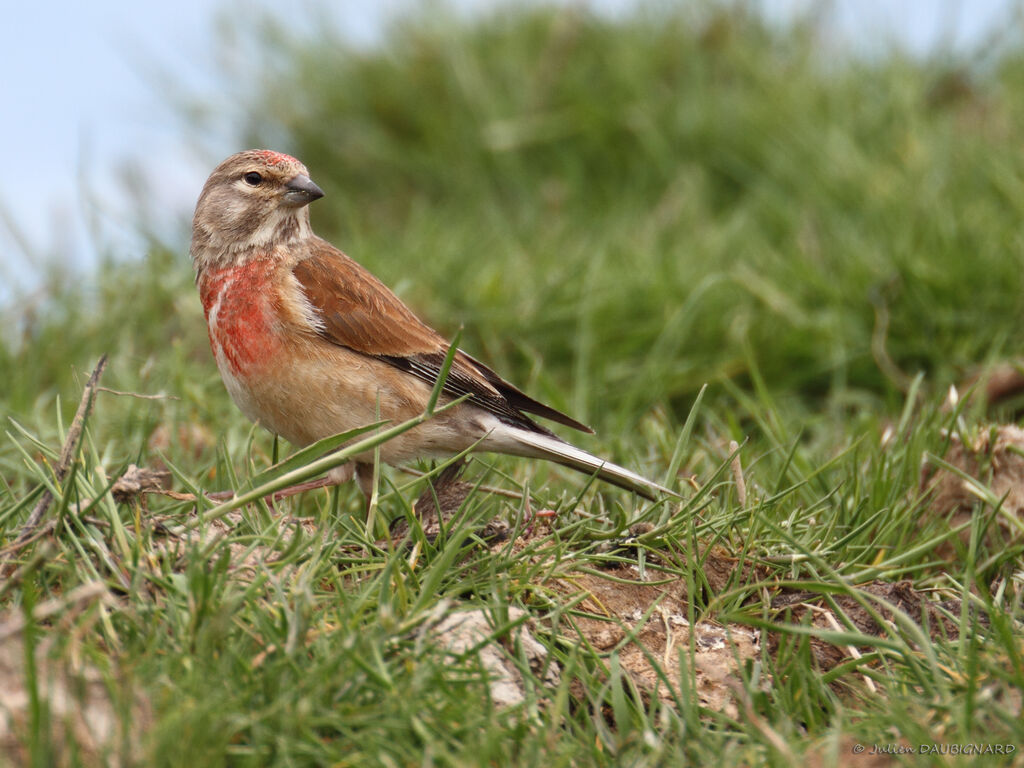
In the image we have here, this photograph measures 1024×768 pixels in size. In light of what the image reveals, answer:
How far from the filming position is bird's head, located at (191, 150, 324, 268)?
176 inches

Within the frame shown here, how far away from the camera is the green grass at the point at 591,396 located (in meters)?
2.66

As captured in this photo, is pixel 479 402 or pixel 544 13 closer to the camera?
pixel 479 402

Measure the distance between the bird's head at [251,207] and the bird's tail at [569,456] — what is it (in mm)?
1175

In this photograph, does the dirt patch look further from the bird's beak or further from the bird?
the bird's beak

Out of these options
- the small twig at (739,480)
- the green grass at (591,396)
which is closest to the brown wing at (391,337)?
the green grass at (591,396)

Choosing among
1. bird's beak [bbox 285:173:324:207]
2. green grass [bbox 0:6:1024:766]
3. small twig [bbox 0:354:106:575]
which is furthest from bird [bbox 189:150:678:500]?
small twig [bbox 0:354:106:575]

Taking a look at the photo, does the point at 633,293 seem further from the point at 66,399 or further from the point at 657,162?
the point at 66,399

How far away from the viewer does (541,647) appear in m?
3.06

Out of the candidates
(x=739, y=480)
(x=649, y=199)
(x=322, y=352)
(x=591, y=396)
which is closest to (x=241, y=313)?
(x=322, y=352)

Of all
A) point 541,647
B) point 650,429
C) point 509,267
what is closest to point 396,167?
point 509,267

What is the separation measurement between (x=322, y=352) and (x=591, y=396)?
6.38 feet

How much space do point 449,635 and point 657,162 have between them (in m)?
5.72

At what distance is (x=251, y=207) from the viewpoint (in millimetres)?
4504

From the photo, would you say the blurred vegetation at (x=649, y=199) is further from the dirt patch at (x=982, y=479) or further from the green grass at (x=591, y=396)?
the dirt patch at (x=982, y=479)
